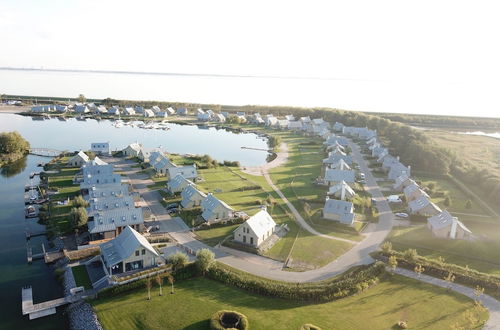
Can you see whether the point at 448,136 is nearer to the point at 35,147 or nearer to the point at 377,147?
the point at 377,147

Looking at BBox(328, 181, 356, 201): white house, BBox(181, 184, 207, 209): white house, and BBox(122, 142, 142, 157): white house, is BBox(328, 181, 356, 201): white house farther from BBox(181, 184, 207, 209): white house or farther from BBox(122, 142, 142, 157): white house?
BBox(122, 142, 142, 157): white house

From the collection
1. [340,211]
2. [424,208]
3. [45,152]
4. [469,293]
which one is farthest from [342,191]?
[45,152]

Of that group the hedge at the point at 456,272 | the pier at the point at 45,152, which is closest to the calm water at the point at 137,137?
the pier at the point at 45,152

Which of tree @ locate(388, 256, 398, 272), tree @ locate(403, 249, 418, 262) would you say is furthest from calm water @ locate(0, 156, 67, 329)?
tree @ locate(403, 249, 418, 262)

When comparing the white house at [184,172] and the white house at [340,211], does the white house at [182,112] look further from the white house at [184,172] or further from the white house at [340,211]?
the white house at [340,211]

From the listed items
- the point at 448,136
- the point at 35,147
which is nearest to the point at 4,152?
the point at 35,147

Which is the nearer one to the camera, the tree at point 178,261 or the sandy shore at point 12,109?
the tree at point 178,261

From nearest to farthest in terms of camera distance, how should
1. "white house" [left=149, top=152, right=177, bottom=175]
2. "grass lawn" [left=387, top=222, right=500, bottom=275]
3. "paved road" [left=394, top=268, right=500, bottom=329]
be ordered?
"paved road" [left=394, top=268, right=500, bottom=329] < "grass lawn" [left=387, top=222, right=500, bottom=275] < "white house" [left=149, top=152, right=177, bottom=175]
